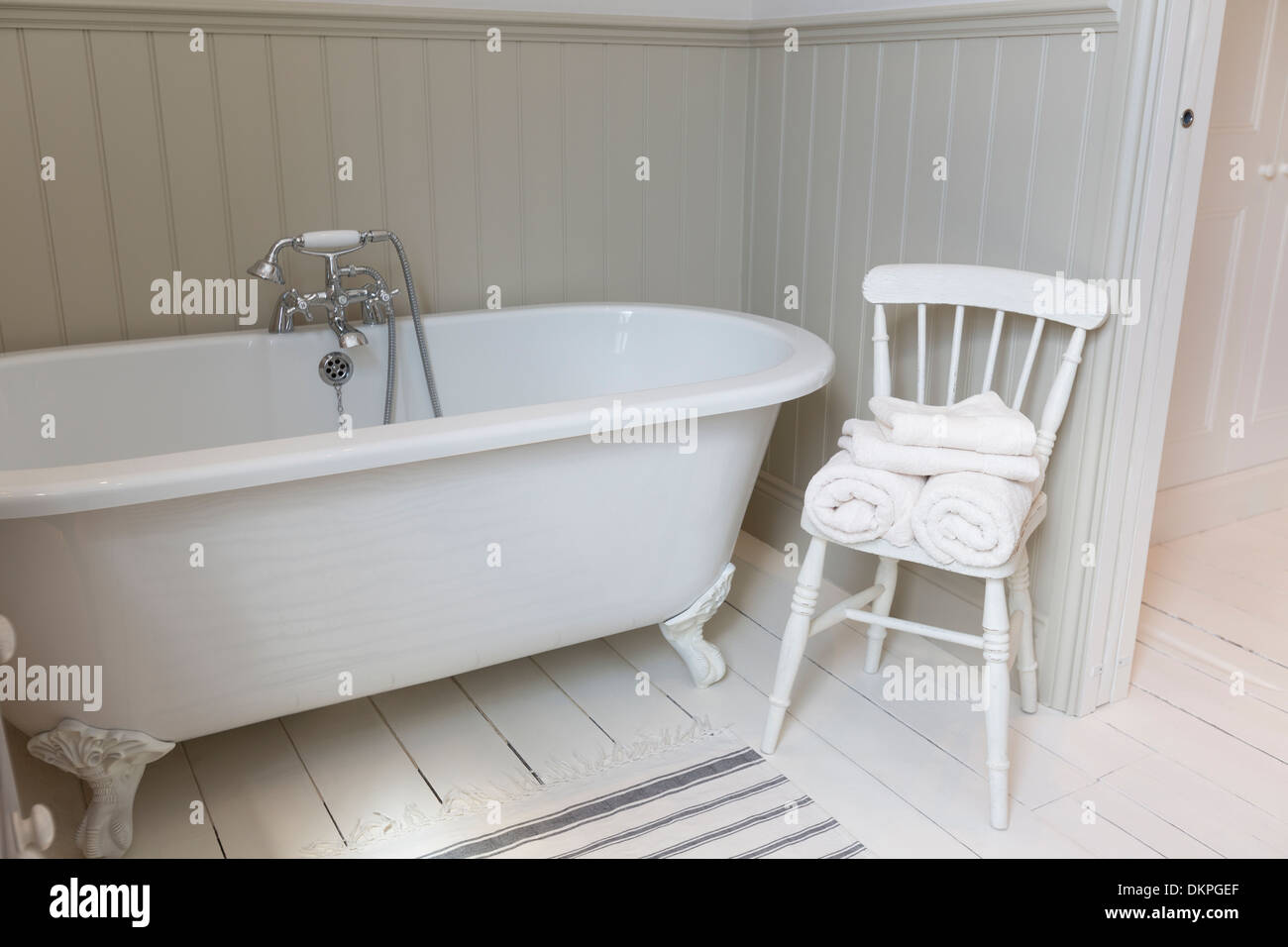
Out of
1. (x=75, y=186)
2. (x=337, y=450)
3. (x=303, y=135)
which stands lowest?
(x=337, y=450)

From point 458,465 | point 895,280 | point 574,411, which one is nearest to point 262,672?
point 458,465

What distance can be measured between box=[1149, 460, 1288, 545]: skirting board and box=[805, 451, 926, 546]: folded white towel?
1.39 m

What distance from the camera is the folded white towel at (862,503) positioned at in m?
1.79

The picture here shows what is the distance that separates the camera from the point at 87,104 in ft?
6.89

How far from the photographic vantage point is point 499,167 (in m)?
2.54

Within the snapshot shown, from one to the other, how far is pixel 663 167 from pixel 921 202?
73 cm

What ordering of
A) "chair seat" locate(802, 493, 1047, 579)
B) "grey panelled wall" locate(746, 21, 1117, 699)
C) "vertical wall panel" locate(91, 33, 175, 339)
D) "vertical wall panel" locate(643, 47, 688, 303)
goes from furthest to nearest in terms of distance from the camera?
"vertical wall panel" locate(643, 47, 688, 303) → "vertical wall panel" locate(91, 33, 175, 339) → "grey panelled wall" locate(746, 21, 1117, 699) → "chair seat" locate(802, 493, 1047, 579)

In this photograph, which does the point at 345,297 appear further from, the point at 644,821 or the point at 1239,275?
the point at 1239,275

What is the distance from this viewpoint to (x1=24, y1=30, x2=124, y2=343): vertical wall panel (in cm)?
205

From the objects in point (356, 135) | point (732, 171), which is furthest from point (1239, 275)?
point (356, 135)

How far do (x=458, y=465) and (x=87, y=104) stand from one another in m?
1.12

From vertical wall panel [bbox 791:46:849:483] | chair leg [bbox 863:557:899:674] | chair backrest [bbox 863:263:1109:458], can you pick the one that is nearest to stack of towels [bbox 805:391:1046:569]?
chair backrest [bbox 863:263:1109:458]

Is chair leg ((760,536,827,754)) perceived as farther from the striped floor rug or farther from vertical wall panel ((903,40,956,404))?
vertical wall panel ((903,40,956,404))
